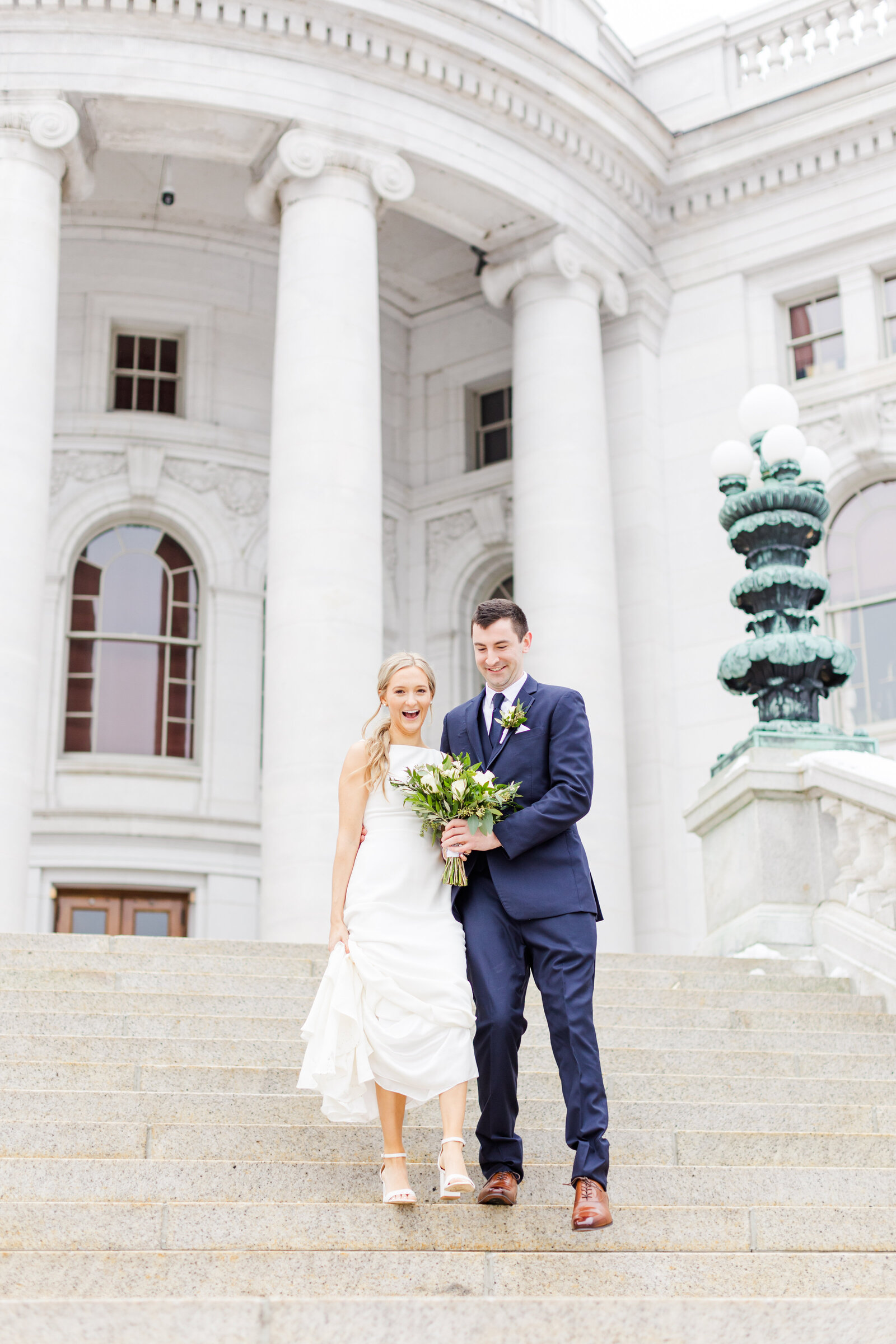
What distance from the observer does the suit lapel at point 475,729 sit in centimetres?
570

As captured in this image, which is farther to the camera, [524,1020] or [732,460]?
[732,460]

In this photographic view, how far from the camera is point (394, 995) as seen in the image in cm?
527

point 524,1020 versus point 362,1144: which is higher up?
point 524,1020

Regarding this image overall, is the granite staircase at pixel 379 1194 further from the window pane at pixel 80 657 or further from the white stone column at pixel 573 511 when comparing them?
the window pane at pixel 80 657


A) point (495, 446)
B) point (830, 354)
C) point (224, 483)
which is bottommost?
point (224, 483)

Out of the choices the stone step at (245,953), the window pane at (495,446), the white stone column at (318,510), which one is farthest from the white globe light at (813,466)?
the window pane at (495,446)

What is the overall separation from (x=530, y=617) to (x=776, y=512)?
7.39m

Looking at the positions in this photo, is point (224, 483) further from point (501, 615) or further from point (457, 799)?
point (457, 799)

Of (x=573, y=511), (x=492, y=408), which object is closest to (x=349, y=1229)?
(x=573, y=511)

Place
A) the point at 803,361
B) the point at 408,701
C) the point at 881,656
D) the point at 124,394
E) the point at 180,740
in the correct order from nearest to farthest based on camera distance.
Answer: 1. the point at 408,701
2. the point at 881,656
3. the point at 803,361
4. the point at 180,740
5. the point at 124,394

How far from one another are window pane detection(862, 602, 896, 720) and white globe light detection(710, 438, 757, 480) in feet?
24.7

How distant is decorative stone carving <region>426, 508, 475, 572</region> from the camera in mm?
22484

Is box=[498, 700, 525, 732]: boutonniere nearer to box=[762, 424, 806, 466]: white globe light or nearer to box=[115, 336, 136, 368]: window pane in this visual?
box=[762, 424, 806, 466]: white globe light

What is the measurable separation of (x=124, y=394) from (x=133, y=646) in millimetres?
3605
